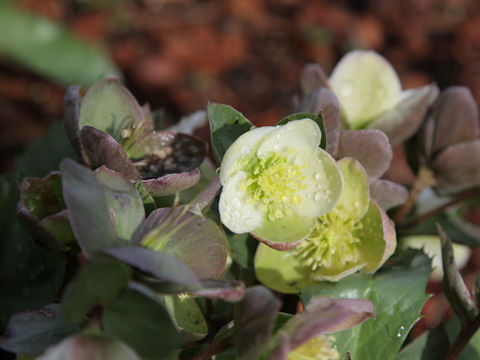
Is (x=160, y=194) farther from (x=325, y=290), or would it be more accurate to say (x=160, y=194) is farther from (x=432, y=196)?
(x=432, y=196)

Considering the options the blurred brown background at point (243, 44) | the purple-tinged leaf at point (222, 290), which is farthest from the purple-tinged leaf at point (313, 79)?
the blurred brown background at point (243, 44)

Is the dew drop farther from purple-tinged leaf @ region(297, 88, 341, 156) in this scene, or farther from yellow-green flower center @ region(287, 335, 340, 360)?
yellow-green flower center @ region(287, 335, 340, 360)

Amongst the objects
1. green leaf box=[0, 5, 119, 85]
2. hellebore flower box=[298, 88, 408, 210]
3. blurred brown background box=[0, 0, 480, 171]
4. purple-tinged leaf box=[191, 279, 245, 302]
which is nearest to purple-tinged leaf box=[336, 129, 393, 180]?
hellebore flower box=[298, 88, 408, 210]

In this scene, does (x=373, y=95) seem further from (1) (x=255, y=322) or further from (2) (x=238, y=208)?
(1) (x=255, y=322)

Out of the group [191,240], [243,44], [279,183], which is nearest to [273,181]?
[279,183]

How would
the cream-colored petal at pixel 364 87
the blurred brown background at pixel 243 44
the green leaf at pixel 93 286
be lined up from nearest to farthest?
1. the green leaf at pixel 93 286
2. the cream-colored petal at pixel 364 87
3. the blurred brown background at pixel 243 44

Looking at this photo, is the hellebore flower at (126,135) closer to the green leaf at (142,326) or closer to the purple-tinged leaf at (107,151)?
the purple-tinged leaf at (107,151)

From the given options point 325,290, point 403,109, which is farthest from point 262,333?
point 403,109
